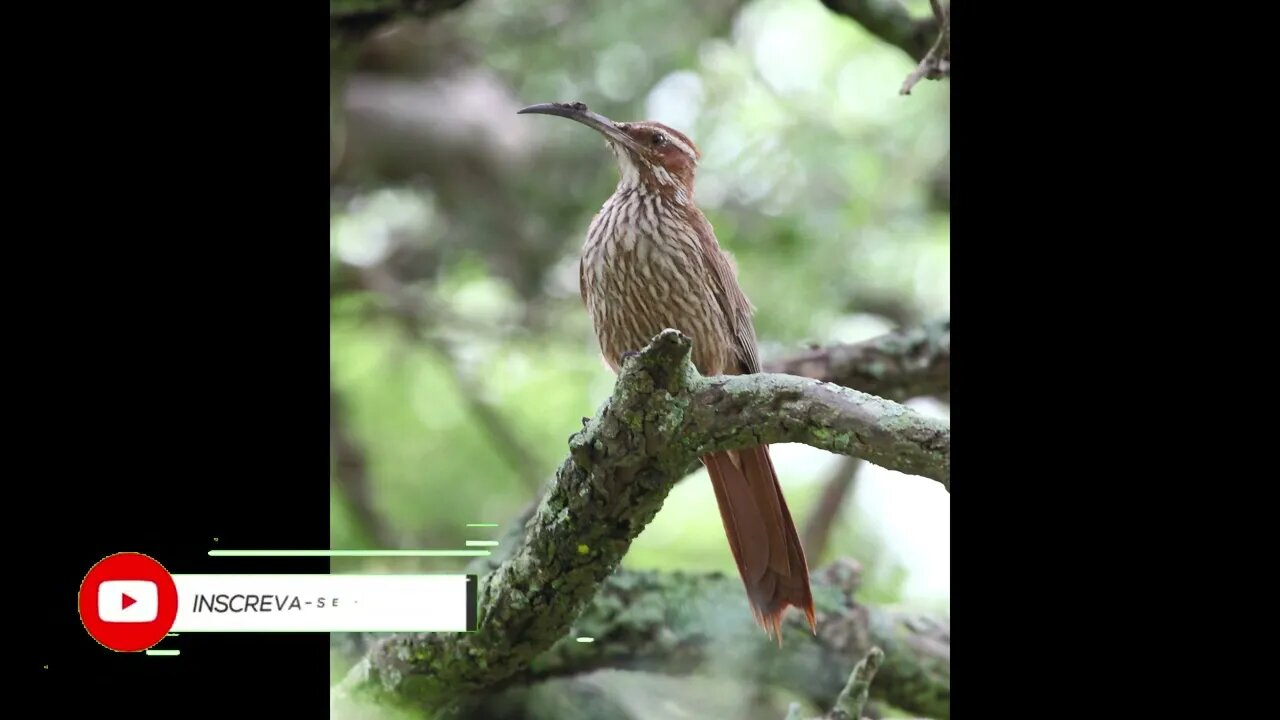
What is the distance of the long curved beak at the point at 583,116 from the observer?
105 inches

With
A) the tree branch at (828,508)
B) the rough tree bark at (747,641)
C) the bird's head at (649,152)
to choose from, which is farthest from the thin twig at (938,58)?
the rough tree bark at (747,641)

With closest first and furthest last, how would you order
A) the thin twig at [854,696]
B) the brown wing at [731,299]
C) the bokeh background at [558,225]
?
the thin twig at [854,696]
the brown wing at [731,299]
the bokeh background at [558,225]

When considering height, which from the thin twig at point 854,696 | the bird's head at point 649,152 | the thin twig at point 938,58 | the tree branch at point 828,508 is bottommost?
the thin twig at point 854,696

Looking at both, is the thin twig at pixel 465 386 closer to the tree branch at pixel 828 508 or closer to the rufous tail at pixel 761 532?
the tree branch at pixel 828 508

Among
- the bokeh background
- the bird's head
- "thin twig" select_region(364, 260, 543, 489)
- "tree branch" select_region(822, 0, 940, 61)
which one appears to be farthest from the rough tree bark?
"tree branch" select_region(822, 0, 940, 61)

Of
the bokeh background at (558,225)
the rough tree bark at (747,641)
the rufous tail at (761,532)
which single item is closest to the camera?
the rufous tail at (761,532)

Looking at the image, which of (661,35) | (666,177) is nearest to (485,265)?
(661,35)
